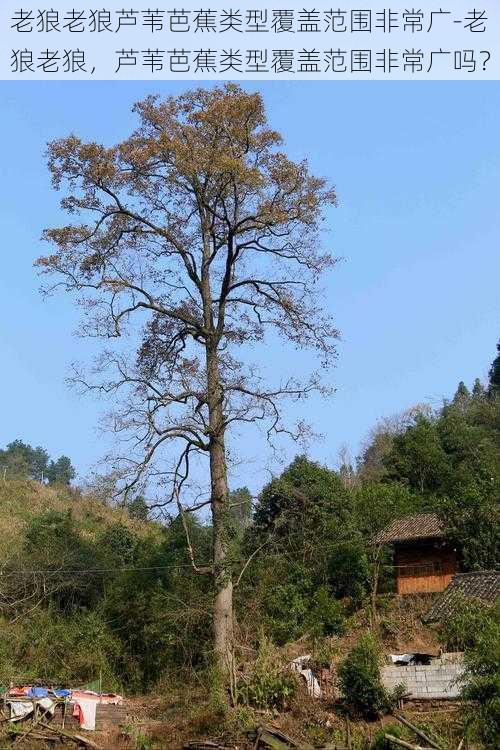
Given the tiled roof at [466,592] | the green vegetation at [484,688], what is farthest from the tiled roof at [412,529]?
the green vegetation at [484,688]

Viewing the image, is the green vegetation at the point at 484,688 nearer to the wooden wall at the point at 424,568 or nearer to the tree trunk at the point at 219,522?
the tree trunk at the point at 219,522

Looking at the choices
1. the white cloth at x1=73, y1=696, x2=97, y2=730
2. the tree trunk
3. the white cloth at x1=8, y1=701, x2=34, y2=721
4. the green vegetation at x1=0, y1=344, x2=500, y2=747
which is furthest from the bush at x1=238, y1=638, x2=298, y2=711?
the white cloth at x1=8, y1=701, x2=34, y2=721

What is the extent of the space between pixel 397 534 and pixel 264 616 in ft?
19.6

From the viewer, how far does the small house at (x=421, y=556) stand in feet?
72.4

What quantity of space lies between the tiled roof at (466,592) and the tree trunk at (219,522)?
13.2 ft

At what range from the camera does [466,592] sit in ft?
53.7

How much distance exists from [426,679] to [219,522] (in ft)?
13.3

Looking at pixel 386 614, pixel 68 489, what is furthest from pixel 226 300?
pixel 68 489

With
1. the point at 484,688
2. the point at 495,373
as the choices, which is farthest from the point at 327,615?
the point at 495,373

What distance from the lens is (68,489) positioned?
44469mm

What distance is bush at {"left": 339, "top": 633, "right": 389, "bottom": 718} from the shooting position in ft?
37.0

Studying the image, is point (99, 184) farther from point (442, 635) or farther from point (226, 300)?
point (442, 635)

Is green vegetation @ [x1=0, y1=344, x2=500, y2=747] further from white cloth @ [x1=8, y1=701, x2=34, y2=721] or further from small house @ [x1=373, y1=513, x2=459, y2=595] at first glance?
white cloth @ [x1=8, y1=701, x2=34, y2=721]

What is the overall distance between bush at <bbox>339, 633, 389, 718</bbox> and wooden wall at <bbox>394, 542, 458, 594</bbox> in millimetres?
11090
